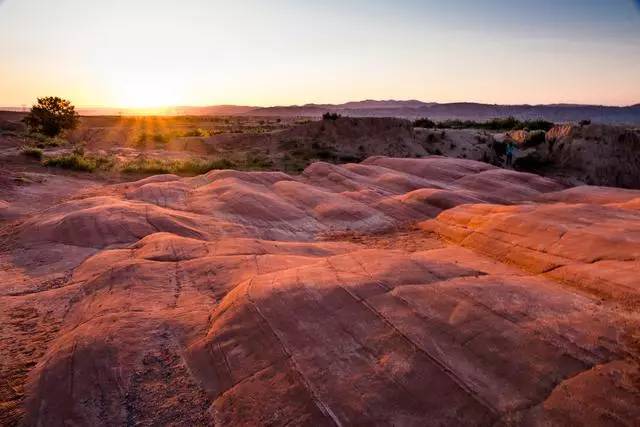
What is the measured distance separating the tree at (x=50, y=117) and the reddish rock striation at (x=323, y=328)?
135 ft

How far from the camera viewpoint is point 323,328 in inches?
248

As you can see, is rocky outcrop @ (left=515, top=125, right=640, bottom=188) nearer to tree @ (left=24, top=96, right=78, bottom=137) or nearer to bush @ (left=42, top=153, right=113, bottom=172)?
bush @ (left=42, top=153, right=113, bottom=172)

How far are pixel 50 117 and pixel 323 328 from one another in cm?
5032

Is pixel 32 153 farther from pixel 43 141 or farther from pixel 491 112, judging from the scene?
pixel 491 112

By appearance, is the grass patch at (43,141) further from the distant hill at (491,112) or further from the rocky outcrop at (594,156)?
the distant hill at (491,112)

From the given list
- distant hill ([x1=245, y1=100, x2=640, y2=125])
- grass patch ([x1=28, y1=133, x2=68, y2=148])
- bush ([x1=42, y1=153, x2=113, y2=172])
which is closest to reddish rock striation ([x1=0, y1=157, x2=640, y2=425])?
bush ([x1=42, y1=153, x2=113, y2=172])

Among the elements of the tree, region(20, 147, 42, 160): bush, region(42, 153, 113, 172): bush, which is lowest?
region(42, 153, 113, 172): bush

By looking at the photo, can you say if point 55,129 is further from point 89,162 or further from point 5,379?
point 5,379

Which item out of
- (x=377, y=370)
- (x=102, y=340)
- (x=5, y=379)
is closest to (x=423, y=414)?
(x=377, y=370)

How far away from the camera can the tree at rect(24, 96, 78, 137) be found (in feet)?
150

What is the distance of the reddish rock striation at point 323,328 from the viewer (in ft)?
16.4

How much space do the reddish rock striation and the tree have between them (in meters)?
41.1

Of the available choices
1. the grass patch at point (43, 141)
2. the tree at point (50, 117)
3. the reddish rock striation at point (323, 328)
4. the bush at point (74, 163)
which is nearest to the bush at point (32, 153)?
the bush at point (74, 163)

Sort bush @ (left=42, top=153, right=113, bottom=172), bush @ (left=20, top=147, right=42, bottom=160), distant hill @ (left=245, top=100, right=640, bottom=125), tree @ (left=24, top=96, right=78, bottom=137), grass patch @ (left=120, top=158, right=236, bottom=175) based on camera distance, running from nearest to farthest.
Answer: bush @ (left=42, top=153, right=113, bottom=172)
grass patch @ (left=120, top=158, right=236, bottom=175)
bush @ (left=20, top=147, right=42, bottom=160)
tree @ (left=24, top=96, right=78, bottom=137)
distant hill @ (left=245, top=100, right=640, bottom=125)
